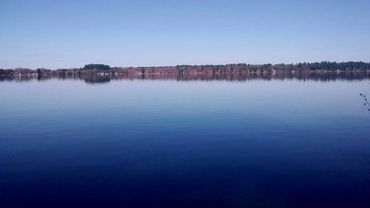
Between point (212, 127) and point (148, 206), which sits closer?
point (148, 206)

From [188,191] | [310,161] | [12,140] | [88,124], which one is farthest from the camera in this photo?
[88,124]

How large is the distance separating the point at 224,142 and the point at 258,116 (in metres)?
10.5

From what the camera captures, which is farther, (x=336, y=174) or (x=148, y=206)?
(x=336, y=174)

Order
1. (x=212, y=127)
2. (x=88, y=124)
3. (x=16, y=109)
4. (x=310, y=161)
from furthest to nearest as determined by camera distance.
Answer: (x=16, y=109)
(x=88, y=124)
(x=212, y=127)
(x=310, y=161)

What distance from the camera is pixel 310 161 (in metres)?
16.0

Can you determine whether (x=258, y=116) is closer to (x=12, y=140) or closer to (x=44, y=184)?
(x=12, y=140)

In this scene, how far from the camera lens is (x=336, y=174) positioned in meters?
14.3

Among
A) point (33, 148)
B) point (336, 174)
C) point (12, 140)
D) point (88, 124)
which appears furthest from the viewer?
point (88, 124)

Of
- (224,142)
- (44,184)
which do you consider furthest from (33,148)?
(224,142)

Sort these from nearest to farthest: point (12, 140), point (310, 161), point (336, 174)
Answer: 1. point (336, 174)
2. point (310, 161)
3. point (12, 140)

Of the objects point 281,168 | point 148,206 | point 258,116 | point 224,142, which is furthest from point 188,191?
point 258,116

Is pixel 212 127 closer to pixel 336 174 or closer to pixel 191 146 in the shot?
pixel 191 146

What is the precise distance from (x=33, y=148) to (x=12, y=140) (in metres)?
2.81

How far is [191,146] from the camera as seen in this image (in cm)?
1886
